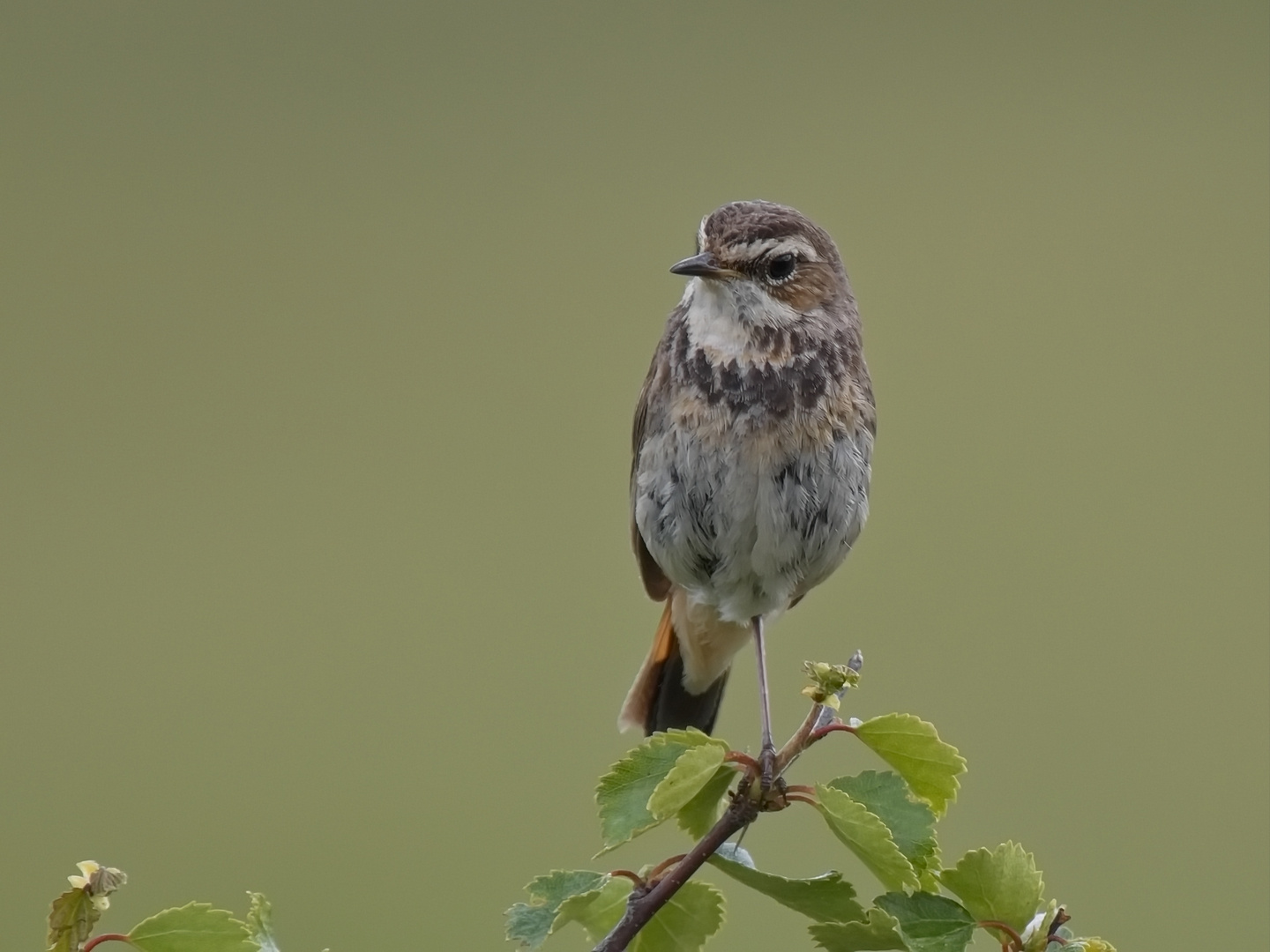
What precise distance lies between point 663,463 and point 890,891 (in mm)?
1990

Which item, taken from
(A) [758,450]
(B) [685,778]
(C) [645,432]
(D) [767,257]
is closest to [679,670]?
Result: (C) [645,432]

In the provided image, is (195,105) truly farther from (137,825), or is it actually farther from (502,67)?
(137,825)

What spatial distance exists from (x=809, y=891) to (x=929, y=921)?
165 millimetres

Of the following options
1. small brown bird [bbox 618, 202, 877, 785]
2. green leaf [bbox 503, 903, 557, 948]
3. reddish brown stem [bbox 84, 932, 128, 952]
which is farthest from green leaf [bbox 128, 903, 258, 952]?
small brown bird [bbox 618, 202, 877, 785]

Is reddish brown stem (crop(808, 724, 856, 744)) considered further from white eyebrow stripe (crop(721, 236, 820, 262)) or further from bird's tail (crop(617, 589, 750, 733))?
bird's tail (crop(617, 589, 750, 733))

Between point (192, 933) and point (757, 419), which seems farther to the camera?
point (757, 419)

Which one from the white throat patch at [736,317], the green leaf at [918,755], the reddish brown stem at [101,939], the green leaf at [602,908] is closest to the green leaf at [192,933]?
the reddish brown stem at [101,939]

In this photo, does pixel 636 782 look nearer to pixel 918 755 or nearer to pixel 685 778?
pixel 685 778

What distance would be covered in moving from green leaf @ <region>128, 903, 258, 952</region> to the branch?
0.42 m

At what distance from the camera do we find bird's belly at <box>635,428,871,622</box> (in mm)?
3977

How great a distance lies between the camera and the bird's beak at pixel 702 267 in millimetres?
3848

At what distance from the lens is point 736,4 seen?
18.8 meters

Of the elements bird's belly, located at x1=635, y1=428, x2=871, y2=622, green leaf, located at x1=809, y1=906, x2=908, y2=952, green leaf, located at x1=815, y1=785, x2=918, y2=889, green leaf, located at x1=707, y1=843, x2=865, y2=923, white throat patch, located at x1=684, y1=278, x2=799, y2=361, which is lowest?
green leaf, located at x1=809, y1=906, x2=908, y2=952

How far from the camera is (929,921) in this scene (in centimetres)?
215
